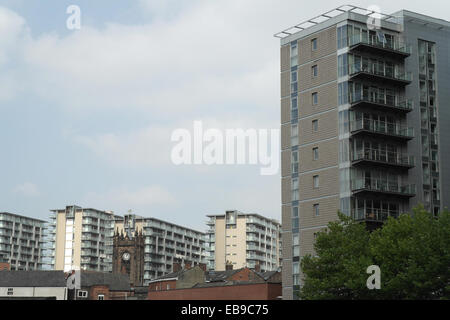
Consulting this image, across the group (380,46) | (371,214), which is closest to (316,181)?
(371,214)

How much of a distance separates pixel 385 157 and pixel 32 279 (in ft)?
268

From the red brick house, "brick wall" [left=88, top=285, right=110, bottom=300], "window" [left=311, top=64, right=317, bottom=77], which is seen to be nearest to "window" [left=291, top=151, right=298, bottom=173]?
"window" [left=311, top=64, right=317, bottom=77]

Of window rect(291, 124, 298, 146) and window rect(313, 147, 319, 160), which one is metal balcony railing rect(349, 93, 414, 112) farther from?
window rect(291, 124, 298, 146)

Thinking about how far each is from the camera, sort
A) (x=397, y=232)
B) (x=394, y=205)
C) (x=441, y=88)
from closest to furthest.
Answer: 1. (x=397, y=232)
2. (x=394, y=205)
3. (x=441, y=88)

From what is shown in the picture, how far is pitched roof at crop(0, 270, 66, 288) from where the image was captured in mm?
129625

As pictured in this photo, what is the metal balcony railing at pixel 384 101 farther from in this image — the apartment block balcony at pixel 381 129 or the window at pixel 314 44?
the window at pixel 314 44

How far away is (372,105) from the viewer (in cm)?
7344

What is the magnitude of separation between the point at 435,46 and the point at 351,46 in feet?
43.2

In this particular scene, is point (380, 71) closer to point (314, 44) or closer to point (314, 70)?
point (314, 70)

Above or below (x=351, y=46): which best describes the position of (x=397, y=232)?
below

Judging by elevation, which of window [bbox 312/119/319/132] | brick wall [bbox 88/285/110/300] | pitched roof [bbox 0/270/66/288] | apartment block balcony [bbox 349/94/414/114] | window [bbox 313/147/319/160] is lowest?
brick wall [bbox 88/285/110/300]

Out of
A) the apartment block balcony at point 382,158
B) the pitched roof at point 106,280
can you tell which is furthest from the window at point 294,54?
the pitched roof at point 106,280
